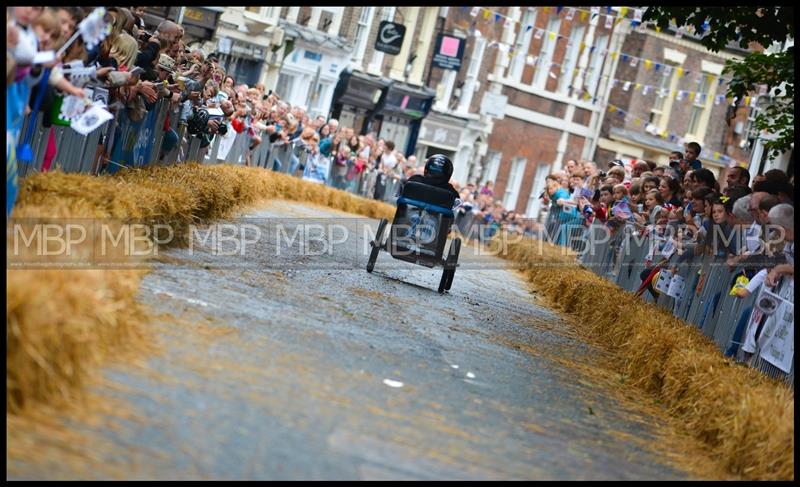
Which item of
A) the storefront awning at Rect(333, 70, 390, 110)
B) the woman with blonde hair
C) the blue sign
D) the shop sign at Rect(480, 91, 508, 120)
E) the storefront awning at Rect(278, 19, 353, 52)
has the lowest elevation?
the blue sign

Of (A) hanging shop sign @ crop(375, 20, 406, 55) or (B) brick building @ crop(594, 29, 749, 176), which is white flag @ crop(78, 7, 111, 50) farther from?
(B) brick building @ crop(594, 29, 749, 176)

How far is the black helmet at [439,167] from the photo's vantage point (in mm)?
18281

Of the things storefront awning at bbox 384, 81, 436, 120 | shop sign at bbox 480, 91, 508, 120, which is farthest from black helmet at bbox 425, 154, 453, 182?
shop sign at bbox 480, 91, 508, 120

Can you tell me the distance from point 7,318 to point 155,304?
3.24 meters

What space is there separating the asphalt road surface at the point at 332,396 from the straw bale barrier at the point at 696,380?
449 millimetres

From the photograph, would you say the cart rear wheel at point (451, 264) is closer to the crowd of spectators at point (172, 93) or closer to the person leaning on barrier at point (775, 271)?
the crowd of spectators at point (172, 93)

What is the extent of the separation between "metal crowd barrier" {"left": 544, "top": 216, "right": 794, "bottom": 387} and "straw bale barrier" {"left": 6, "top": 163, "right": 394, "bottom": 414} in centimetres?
533

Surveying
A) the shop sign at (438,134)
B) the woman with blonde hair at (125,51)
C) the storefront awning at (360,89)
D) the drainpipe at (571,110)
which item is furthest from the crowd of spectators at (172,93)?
the drainpipe at (571,110)

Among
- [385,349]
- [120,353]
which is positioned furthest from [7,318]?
[385,349]

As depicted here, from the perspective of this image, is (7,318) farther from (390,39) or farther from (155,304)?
(390,39)

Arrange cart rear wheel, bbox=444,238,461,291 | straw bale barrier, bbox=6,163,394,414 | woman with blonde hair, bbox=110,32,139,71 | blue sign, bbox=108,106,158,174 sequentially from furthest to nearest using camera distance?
cart rear wheel, bbox=444,238,461,291, blue sign, bbox=108,106,158,174, woman with blonde hair, bbox=110,32,139,71, straw bale barrier, bbox=6,163,394,414

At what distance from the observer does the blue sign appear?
16.0 metres

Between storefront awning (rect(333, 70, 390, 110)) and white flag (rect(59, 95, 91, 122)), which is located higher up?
storefront awning (rect(333, 70, 390, 110))

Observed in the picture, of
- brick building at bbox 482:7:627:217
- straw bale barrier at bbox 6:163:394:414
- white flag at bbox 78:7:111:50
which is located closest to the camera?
straw bale barrier at bbox 6:163:394:414
